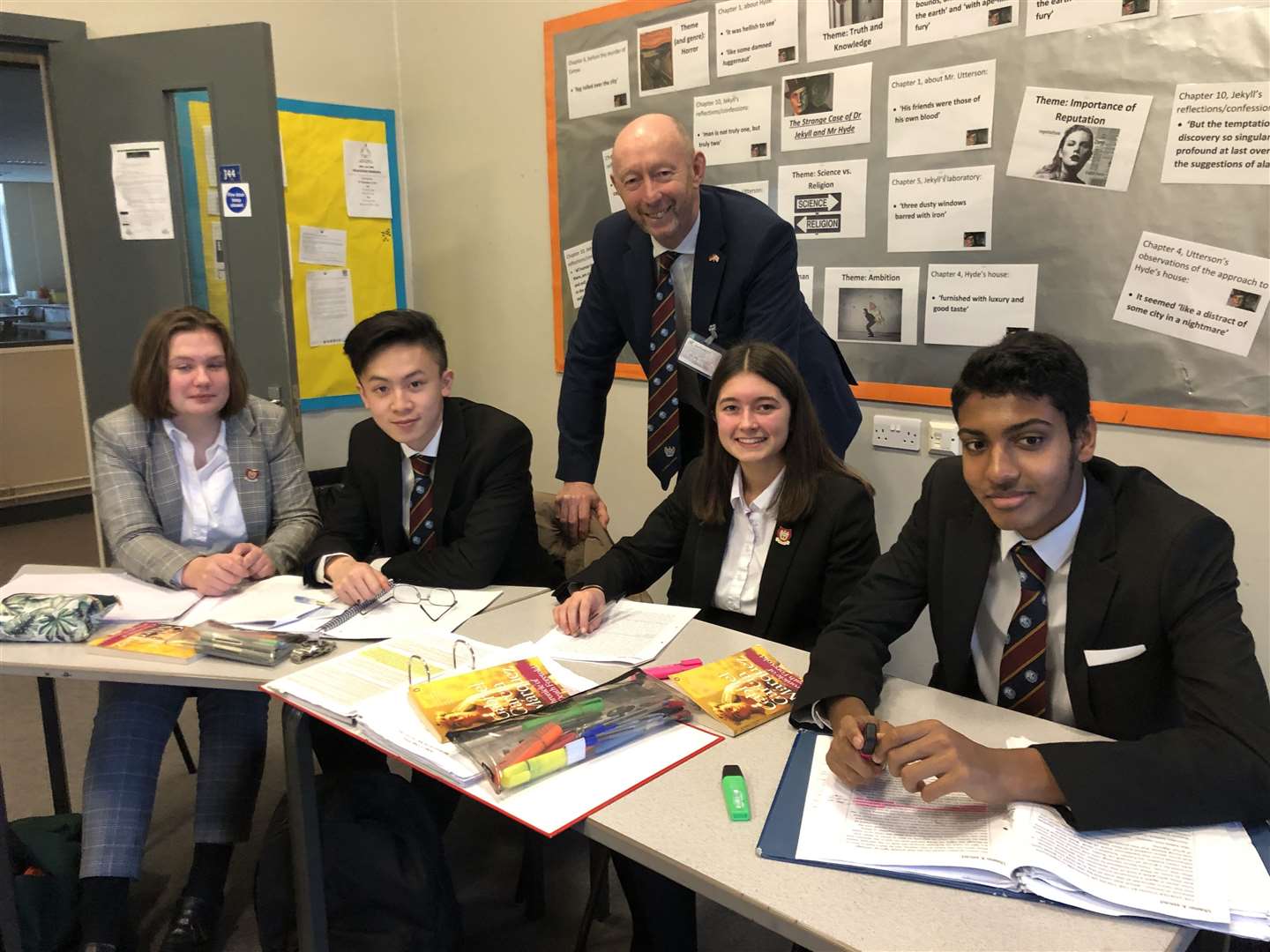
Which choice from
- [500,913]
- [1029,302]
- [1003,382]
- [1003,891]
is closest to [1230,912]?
[1003,891]

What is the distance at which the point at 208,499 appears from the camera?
7.28 ft

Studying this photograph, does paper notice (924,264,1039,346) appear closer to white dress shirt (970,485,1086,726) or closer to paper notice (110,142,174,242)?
white dress shirt (970,485,1086,726)

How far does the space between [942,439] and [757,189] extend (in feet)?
3.14

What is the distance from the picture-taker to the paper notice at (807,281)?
9.09 ft

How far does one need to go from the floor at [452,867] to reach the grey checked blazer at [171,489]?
0.69 m

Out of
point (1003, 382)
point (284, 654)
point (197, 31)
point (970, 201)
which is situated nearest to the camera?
point (1003, 382)

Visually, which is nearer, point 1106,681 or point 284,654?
point 1106,681

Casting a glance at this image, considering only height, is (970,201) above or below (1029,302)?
above

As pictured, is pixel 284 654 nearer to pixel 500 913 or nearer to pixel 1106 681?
pixel 500 913

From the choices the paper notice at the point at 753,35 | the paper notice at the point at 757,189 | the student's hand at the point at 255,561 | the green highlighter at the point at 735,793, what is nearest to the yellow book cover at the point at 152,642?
the student's hand at the point at 255,561

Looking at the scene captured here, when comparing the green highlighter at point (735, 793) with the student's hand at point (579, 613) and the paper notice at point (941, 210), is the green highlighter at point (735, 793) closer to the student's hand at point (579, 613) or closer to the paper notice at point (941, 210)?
the student's hand at point (579, 613)

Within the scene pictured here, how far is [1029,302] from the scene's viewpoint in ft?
7.72

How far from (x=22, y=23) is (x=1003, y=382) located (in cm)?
321

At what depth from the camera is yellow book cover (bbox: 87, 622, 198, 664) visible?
1639 mm
